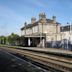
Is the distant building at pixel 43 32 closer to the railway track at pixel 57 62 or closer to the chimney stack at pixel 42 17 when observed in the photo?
the chimney stack at pixel 42 17

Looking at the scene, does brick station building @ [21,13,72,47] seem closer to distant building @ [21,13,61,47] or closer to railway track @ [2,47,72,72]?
distant building @ [21,13,61,47]

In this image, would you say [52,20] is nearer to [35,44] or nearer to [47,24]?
[47,24]

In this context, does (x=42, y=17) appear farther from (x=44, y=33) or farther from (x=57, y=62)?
(x=57, y=62)

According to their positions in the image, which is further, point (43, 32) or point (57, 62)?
point (43, 32)

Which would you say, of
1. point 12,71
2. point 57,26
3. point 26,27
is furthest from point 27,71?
point 26,27

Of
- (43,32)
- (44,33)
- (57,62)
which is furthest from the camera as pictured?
(43,32)

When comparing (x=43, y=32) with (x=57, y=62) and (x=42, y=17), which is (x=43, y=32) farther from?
(x=57, y=62)

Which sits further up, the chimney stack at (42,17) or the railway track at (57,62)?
the chimney stack at (42,17)

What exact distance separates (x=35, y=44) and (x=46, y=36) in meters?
8.82

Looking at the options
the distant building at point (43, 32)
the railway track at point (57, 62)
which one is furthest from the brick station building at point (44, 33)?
the railway track at point (57, 62)

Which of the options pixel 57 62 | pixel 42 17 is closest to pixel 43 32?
pixel 42 17

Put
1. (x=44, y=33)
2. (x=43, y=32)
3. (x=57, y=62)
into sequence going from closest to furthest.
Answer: (x=57, y=62)
(x=44, y=33)
(x=43, y=32)

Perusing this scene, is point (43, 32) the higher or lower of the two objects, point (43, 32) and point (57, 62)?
the higher

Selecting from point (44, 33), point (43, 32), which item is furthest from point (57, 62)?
point (43, 32)
